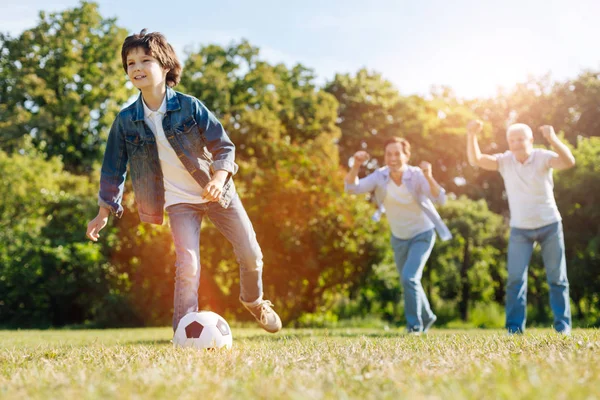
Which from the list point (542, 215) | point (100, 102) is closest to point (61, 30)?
point (100, 102)

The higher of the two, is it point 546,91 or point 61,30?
point 61,30

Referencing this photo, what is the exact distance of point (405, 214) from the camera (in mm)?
7676

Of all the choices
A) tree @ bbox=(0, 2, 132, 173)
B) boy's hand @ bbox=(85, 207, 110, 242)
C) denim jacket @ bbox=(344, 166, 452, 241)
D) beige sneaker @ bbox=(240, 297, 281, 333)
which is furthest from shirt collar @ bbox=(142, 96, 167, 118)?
tree @ bbox=(0, 2, 132, 173)

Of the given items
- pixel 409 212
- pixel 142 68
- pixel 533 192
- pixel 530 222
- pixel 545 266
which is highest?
pixel 142 68

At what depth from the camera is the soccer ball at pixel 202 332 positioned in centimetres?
455

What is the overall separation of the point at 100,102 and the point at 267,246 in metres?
18.6

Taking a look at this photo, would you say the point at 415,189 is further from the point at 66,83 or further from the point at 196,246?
the point at 66,83

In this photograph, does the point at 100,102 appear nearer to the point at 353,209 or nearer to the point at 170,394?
the point at 353,209

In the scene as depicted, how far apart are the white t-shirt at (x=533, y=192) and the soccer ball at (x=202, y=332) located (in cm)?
381

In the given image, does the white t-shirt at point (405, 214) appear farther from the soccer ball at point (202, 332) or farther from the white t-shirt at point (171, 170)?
the soccer ball at point (202, 332)

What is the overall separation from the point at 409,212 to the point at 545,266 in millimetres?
1593

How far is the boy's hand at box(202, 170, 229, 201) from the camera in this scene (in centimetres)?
471

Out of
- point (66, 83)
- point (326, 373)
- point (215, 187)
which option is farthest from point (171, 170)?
point (66, 83)

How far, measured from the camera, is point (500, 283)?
1639cm
